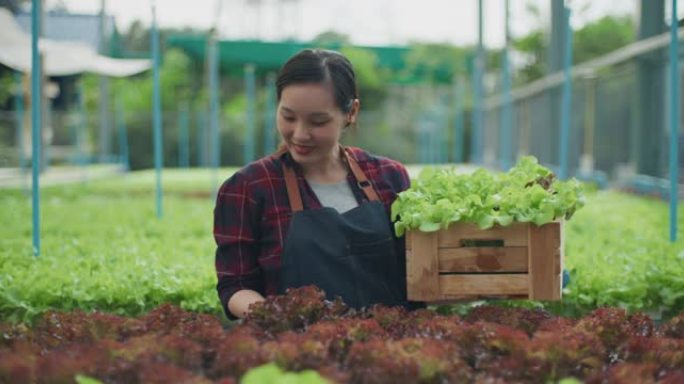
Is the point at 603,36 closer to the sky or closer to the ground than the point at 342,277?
closer to the sky

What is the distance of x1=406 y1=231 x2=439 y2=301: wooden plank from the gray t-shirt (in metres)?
0.34

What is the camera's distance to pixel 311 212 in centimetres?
318

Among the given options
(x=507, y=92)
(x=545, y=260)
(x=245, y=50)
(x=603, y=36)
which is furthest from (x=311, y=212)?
(x=245, y=50)

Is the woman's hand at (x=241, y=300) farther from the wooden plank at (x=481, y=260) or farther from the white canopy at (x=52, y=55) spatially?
the white canopy at (x=52, y=55)

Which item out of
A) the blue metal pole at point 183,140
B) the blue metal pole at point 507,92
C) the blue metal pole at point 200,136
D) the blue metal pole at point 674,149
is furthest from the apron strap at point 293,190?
the blue metal pole at point 200,136

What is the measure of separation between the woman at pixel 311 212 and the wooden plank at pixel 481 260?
0.25m

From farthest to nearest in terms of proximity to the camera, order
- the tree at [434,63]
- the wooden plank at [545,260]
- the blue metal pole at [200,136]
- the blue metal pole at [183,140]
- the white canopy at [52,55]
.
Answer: the tree at [434,63] < the blue metal pole at [200,136] < the blue metal pole at [183,140] < the white canopy at [52,55] < the wooden plank at [545,260]

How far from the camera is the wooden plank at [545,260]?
3.08 meters

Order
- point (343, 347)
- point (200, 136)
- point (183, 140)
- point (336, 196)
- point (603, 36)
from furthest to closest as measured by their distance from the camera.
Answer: point (200, 136), point (183, 140), point (603, 36), point (336, 196), point (343, 347)

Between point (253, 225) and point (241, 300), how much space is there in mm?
275

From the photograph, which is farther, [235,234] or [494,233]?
[235,234]

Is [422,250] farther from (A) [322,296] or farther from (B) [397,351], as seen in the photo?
(B) [397,351]

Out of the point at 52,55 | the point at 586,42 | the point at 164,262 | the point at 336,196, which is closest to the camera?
the point at 336,196

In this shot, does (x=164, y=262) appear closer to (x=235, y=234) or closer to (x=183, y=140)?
(x=235, y=234)
